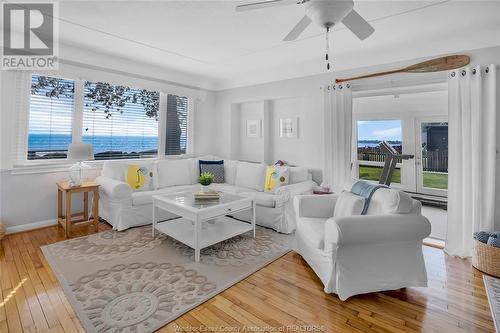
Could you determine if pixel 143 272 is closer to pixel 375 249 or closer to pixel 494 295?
pixel 375 249

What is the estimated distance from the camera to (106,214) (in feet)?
12.6

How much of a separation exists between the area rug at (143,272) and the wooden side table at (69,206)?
27 centimetres

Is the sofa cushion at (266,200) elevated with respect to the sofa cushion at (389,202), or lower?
lower

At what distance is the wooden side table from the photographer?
130 inches

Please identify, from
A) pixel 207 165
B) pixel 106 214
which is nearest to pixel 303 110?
pixel 207 165

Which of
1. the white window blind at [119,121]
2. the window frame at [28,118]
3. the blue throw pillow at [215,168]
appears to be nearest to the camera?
the window frame at [28,118]

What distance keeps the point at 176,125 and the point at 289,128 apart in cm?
225

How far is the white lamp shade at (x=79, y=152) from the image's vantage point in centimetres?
346

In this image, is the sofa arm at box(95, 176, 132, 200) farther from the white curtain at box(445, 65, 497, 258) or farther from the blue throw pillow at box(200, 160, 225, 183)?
the white curtain at box(445, 65, 497, 258)

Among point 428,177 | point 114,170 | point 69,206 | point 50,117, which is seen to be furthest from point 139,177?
point 428,177

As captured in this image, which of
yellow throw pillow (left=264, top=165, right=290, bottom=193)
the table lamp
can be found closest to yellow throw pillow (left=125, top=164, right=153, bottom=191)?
the table lamp

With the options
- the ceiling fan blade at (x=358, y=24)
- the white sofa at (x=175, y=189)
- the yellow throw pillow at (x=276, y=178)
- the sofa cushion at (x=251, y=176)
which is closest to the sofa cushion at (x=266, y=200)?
the white sofa at (x=175, y=189)

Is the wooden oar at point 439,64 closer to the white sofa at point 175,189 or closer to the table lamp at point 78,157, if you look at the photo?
the white sofa at point 175,189

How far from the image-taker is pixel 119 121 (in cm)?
445
